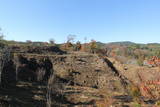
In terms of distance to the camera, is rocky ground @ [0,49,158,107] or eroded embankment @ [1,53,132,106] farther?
eroded embankment @ [1,53,132,106]

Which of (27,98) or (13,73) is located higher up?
(13,73)

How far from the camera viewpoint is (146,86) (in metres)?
11.5

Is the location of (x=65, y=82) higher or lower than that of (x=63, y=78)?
lower

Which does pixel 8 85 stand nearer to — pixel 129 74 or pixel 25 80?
pixel 25 80

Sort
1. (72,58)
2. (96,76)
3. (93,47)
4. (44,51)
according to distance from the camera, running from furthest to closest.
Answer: (93,47), (44,51), (72,58), (96,76)

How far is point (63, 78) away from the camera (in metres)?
26.5

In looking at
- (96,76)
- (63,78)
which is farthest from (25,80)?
(96,76)

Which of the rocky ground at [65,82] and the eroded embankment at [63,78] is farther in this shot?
the eroded embankment at [63,78]

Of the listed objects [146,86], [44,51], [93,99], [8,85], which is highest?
[44,51]

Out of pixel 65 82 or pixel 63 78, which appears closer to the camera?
pixel 65 82

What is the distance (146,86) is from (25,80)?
17504 millimetres

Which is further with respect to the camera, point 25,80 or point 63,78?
point 63,78

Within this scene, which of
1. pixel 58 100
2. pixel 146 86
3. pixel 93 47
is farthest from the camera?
pixel 93 47

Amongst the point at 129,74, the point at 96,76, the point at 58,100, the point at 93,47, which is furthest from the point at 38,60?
the point at 93,47
